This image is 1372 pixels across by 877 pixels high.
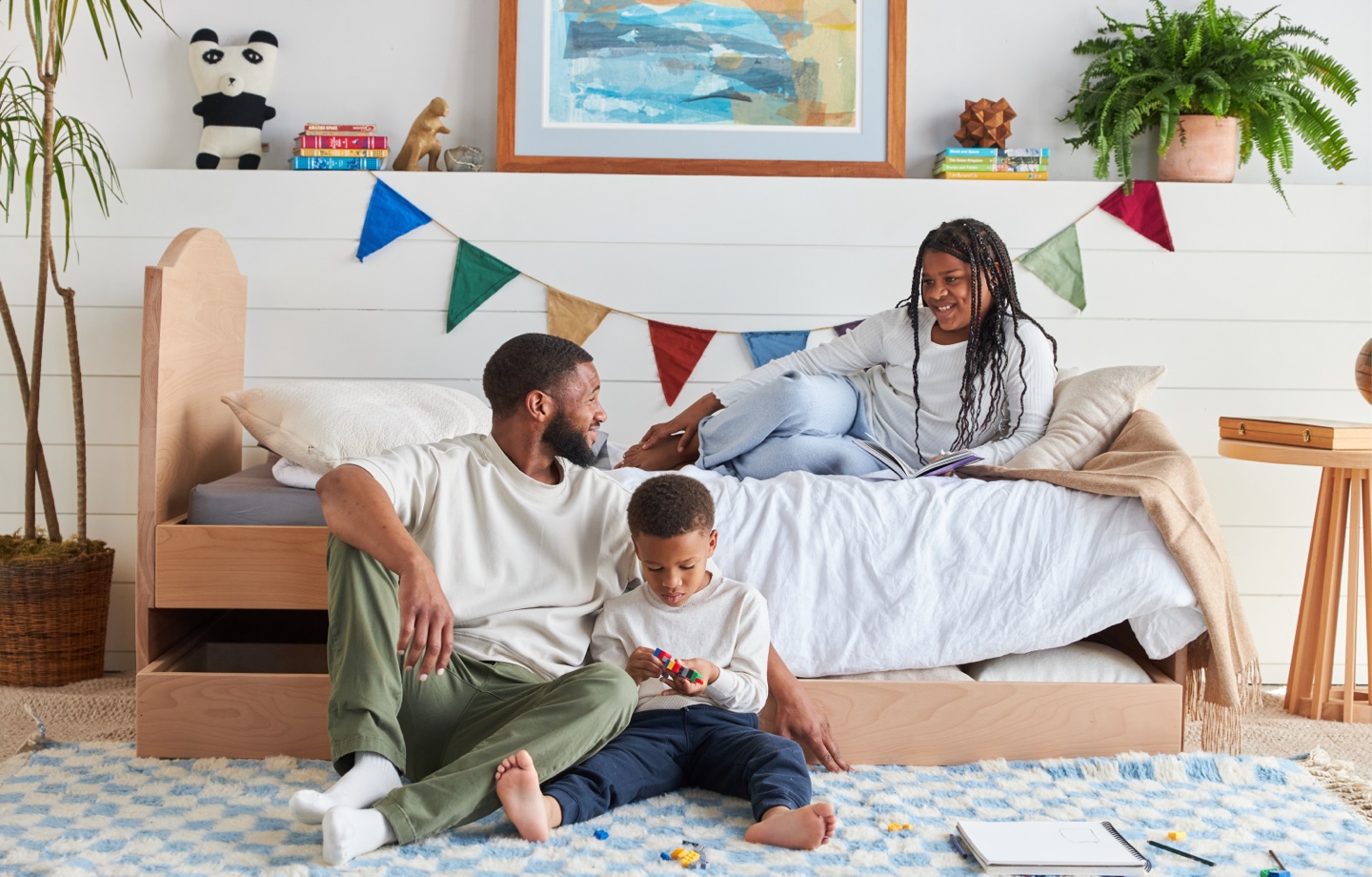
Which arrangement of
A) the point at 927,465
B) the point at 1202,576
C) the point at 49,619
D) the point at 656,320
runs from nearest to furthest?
the point at 1202,576 → the point at 927,465 → the point at 49,619 → the point at 656,320

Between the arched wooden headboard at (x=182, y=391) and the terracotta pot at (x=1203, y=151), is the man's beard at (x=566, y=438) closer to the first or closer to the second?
the arched wooden headboard at (x=182, y=391)

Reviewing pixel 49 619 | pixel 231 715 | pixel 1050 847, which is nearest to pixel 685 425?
pixel 231 715

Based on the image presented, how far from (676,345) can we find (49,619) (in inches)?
57.4

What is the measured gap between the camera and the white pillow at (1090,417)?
2123 mm

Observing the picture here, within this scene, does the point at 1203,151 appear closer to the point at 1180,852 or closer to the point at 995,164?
the point at 995,164

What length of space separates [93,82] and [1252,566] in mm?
2981

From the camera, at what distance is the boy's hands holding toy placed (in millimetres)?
1615

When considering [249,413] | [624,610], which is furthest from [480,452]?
[249,413]

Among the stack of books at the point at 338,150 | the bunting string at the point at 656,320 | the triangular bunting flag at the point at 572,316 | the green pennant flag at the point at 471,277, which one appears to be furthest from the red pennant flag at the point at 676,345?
the stack of books at the point at 338,150

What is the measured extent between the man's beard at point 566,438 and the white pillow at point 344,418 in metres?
0.47

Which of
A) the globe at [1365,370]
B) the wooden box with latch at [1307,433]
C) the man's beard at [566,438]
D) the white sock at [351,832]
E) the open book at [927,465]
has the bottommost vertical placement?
the white sock at [351,832]

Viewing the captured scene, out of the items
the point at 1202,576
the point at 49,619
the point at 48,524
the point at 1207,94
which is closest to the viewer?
the point at 1202,576

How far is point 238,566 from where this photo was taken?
196 centimetres

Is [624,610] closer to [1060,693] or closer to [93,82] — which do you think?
[1060,693]
